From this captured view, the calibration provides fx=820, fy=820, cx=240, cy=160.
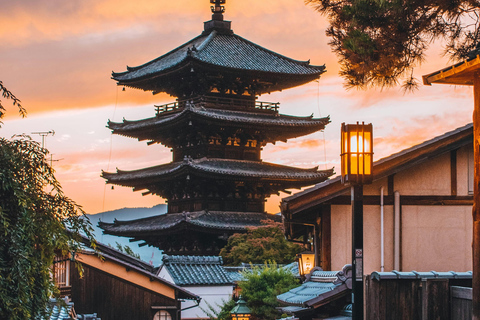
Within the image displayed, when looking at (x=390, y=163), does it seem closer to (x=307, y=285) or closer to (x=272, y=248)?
(x=307, y=285)

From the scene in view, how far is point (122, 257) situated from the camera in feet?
95.6

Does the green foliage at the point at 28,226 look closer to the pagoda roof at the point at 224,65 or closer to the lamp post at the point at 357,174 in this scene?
the lamp post at the point at 357,174

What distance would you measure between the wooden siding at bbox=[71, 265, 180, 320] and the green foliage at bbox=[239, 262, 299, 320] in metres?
4.47

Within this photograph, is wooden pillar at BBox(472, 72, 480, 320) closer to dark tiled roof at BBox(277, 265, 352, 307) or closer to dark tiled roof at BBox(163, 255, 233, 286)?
dark tiled roof at BBox(277, 265, 352, 307)

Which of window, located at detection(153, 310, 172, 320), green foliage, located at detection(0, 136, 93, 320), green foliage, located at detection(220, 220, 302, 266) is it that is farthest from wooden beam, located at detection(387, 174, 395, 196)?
green foliage, located at detection(220, 220, 302, 266)

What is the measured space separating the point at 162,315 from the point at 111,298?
6.48ft

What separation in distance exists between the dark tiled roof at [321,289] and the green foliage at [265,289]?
5.46m

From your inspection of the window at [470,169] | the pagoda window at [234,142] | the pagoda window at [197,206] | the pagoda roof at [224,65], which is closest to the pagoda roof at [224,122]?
the pagoda window at [234,142]

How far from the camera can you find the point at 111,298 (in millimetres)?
25688

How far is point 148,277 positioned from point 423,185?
13.9m

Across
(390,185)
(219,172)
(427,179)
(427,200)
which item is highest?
(219,172)

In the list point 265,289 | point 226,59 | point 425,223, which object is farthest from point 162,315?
point 226,59

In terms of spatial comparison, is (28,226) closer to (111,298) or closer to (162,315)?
(111,298)

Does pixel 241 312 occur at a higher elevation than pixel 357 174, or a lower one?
lower
